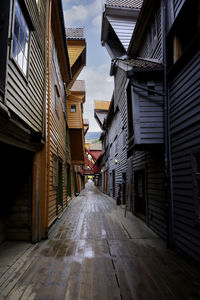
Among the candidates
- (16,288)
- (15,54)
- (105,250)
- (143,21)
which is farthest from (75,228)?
(143,21)

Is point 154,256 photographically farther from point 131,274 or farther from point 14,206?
point 14,206

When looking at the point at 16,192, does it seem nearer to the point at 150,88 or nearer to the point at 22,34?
the point at 22,34

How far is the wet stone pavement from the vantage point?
2.77 metres

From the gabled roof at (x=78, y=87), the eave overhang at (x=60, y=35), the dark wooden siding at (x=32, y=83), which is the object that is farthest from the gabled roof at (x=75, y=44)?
the dark wooden siding at (x=32, y=83)

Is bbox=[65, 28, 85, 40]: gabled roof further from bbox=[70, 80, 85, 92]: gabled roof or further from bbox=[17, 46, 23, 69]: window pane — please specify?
bbox=[17, 46, 23, 69]: window pane

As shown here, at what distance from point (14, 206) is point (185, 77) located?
17.7 ft

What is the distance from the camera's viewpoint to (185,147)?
13.8 feet

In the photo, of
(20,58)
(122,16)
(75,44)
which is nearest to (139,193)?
(20,58)

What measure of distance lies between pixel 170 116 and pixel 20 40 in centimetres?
403

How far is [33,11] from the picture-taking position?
194 inches

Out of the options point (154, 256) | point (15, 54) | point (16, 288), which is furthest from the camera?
point (154, 256)

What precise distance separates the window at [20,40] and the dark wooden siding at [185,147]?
3648mm

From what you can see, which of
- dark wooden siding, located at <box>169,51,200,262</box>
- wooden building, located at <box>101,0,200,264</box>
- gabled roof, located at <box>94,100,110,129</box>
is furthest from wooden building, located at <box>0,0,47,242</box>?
gabled roof, located at <box>94,100,110,129</box>

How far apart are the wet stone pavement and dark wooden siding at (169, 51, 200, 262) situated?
1.74 feet
